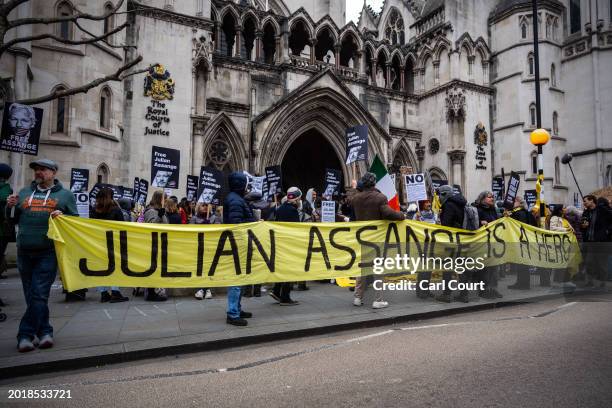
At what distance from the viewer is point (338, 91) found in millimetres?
23250

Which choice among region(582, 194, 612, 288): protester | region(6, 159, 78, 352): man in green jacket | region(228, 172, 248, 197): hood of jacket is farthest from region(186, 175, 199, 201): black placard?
region(582, 194, 612, 288): protester

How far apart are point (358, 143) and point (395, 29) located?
24.5 m

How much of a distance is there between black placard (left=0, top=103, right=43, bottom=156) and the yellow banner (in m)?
4.79

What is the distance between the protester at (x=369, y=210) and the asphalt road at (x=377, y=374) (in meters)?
1.54

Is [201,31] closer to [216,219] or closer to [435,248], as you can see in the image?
[216,219]

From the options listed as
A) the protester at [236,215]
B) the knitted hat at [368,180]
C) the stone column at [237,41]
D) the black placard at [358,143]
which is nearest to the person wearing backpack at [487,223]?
the knitted hat at [368,180]

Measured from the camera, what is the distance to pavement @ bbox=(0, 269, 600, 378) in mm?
4879

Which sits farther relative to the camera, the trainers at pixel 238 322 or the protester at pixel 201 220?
the protester at pixel 201 220

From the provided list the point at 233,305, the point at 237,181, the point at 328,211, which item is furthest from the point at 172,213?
the point at 328,211

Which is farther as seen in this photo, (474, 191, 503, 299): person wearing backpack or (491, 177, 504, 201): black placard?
(491, 177, 504, 201): black placard

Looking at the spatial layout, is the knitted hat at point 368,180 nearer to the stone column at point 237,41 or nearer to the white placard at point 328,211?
the white placard at point 328,211

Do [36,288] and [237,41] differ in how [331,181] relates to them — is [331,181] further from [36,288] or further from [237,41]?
[237,41]

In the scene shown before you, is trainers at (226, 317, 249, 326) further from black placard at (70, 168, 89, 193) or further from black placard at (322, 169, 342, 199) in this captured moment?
black placard at (70, 168, 89, 193)

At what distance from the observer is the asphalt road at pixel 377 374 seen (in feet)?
11.8
